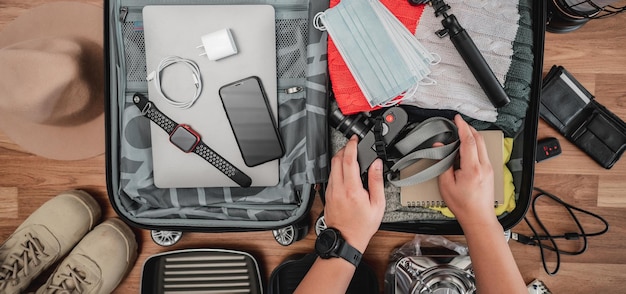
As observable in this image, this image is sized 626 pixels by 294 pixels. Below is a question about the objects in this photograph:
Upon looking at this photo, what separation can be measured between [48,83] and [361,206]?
0.62 metres

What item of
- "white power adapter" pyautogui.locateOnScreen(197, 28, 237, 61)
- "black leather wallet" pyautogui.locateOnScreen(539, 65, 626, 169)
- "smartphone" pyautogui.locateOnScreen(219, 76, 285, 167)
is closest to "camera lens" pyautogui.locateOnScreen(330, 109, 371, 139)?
"smartphone" pyautogui.locateOnScreen(219, 76, 285, 167)

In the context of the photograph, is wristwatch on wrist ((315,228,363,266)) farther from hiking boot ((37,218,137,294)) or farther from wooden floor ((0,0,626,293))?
hiking boot ((37,218,137,294))

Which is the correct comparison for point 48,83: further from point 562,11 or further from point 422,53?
point 562,11

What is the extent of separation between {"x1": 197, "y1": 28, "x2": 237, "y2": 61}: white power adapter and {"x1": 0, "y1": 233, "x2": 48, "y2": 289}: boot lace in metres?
0.65

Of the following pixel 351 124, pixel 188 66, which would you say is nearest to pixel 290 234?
pixel 351 124

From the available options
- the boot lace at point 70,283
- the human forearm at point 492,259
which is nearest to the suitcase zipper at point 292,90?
the human forearm at point 492,259

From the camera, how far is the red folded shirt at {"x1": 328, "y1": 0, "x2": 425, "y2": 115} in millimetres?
791

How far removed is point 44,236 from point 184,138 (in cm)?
51

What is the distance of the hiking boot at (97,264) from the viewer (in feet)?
3.33

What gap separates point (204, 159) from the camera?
819 millimetres

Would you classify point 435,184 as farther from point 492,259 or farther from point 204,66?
point 204,66

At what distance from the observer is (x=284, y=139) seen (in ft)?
2.78

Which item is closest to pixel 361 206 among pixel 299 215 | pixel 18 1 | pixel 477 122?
pixel 299 215

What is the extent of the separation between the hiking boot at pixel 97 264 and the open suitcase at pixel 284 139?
0.19 metres
